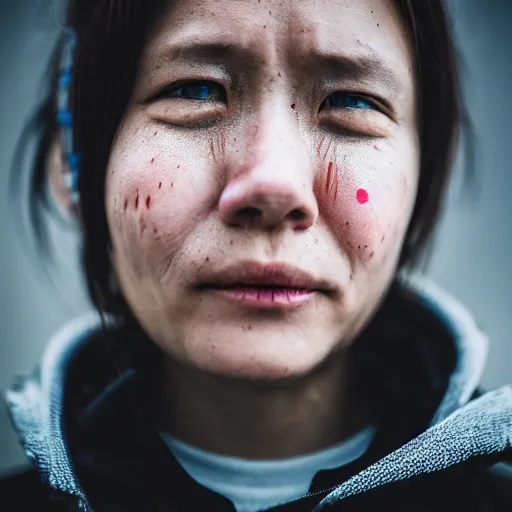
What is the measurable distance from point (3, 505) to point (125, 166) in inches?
30.5

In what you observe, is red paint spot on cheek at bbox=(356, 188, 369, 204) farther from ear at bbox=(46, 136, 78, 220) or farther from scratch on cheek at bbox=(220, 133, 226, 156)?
ear at bbox=(46, 136, 78, 220)

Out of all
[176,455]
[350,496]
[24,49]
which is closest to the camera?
[350,496]

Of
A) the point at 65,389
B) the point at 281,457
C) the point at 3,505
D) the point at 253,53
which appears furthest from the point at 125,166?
the point at 3,505

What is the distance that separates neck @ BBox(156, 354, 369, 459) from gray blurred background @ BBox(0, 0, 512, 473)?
0.85m

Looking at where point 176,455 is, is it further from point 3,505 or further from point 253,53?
point 253,53

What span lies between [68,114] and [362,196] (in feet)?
2.09

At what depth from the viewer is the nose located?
2.73ft

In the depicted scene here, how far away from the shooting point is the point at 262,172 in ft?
2.76

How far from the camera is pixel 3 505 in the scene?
1.16 metres

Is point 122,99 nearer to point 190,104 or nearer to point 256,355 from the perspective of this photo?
point 190,104

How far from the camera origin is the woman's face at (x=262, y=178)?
87 centimetres

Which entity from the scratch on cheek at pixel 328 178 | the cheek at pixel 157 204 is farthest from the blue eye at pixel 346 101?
the cheek at pixel 157 204

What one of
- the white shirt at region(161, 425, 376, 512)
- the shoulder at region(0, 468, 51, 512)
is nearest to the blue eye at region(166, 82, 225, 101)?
the white shirt at region(161, 425, 376, 512)

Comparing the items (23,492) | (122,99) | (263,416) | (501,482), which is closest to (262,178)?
(122,99)
